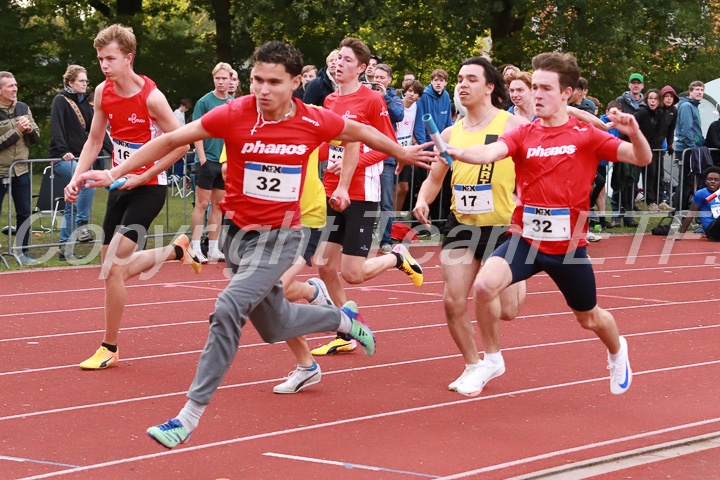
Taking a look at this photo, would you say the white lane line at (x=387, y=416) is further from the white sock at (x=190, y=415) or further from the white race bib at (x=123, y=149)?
the white race bib at (x=123, y=149)

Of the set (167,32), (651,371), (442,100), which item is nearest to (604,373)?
(651,371)

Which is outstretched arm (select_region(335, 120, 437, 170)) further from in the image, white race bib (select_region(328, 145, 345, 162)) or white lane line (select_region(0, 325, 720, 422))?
white race bib (select_region(328, 145, 345, 162))

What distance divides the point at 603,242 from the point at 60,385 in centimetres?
1083

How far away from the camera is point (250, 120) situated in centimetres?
559

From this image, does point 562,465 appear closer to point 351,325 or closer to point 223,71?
point 351,325

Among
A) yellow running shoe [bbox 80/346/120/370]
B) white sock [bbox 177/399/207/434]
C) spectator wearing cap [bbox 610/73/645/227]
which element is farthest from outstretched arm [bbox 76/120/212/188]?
spectator wearing cap [bbox 610/73/645/227]

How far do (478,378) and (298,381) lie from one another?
1080 mm

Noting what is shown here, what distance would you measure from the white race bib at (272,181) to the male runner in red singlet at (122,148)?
165 centimetres

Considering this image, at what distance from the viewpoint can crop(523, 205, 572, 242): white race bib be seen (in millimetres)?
6160

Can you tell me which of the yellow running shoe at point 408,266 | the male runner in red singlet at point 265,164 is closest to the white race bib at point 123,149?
the male runner in red singlet at point 265,164

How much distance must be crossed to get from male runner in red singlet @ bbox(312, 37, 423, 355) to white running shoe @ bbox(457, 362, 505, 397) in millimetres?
1410

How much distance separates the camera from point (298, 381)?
262 inches

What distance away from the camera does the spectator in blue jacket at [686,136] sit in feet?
59.3

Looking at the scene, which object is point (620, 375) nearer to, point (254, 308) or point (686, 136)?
point (254, 308)
